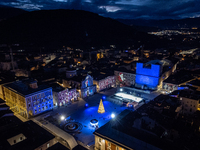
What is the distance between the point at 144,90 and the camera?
5653 centimetres

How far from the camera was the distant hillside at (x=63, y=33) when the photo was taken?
150 m

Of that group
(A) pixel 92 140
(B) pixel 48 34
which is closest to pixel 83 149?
(A) pixel 92 140

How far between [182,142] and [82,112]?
2625 cm

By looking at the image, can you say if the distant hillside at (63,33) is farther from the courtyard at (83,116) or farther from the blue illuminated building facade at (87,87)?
the courtyard at (83,116)

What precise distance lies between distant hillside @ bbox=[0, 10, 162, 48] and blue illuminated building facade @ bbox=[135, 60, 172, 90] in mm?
94806

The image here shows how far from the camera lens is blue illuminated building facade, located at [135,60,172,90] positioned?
57.1m

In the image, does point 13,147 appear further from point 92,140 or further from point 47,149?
point 92,140

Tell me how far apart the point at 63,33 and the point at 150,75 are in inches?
5497

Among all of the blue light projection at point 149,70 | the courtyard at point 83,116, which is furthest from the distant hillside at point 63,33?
the courtyard at point 83,116

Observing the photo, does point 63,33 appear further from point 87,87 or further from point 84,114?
point 84,114

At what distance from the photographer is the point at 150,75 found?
193 ft

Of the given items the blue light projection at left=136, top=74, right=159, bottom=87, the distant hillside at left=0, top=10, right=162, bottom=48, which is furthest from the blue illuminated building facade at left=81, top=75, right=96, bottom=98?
the distant hillside at left=0, top=10, right=162, bottom=48

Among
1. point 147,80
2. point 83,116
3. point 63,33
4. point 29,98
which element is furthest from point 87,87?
point 63,33

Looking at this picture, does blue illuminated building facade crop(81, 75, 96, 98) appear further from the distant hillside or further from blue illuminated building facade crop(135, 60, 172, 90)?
the distant hillside
